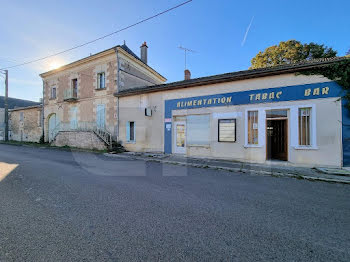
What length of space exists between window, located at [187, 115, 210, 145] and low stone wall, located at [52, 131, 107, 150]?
6354 millimetres

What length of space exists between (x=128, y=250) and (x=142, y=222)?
24.8 inches

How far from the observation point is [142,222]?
2.54 meters

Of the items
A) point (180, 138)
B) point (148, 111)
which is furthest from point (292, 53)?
point (148, 111)

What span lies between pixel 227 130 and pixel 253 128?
1.21m

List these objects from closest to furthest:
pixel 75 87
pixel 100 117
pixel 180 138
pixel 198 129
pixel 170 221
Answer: pixel 170 221, pixel 198 129, pixel 180 138, pixel 100 117, pixel 75 87

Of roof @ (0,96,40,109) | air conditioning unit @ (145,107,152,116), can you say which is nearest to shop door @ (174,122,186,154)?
air conditioning unit @ (145,107,152,116)

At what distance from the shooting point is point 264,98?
7.41 m

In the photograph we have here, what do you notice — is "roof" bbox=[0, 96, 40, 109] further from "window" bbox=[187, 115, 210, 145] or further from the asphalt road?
the asphalt road

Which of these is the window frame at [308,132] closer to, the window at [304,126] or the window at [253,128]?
the window at [304,126]

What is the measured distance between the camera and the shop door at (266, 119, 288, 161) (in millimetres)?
7828

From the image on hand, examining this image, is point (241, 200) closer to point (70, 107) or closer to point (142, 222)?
point (142, 222)

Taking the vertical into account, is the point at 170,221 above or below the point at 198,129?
below

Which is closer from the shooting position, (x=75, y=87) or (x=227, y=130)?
(x=227, y=130)

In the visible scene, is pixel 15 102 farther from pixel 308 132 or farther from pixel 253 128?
pixel 308 132
